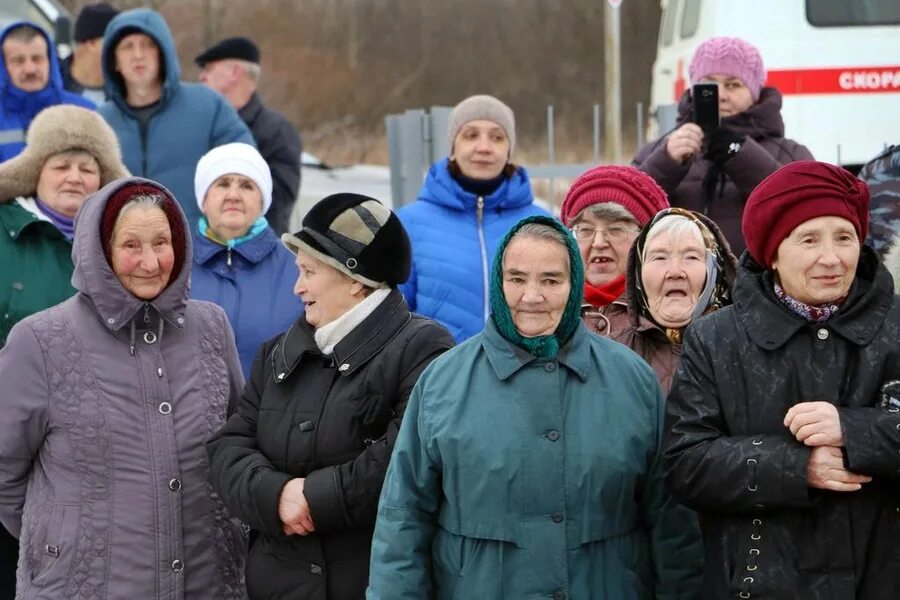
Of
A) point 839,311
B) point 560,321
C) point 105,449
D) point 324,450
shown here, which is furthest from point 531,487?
point 105,449

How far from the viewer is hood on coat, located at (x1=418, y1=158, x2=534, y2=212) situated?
18.2 feet

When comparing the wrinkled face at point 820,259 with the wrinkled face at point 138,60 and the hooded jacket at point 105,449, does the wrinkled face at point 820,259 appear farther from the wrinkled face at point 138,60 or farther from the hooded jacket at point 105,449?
the wrinkled face at point 138,60

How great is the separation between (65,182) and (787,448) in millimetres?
2926

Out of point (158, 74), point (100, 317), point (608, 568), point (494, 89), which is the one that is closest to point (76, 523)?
point (100, 317)

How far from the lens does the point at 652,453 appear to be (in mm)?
Result: 3582

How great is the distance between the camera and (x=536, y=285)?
357 cm

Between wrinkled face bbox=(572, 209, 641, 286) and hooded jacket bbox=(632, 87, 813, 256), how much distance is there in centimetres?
80

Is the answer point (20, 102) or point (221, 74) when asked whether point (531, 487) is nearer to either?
point (20, 102)

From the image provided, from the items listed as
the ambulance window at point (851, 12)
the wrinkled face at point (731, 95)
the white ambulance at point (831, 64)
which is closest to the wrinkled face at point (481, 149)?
the wrinkled face at point (731, 95)

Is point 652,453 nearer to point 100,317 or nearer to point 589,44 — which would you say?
point 100,317

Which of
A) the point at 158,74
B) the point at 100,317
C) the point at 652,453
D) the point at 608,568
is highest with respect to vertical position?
the point at 158,74

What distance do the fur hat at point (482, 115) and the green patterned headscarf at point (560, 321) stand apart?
211cm

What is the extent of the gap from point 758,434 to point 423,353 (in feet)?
3.34

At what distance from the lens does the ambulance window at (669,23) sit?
11164mm
